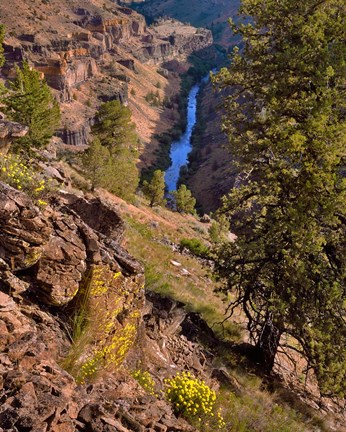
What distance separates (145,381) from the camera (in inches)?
268

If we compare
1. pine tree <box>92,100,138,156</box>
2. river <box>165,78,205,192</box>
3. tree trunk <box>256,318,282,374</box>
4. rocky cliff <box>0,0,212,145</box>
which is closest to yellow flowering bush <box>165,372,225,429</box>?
tree trunk <box>256,318,282,374</box>

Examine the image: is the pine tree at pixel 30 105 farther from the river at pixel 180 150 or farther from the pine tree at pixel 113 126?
the river at pixel 180 150

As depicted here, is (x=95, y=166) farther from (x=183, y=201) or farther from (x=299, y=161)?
(x=299, y=161)

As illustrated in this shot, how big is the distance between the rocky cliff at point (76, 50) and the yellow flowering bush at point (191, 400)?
71278mm

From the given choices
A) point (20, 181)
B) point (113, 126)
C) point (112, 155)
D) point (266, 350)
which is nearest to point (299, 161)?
point (20, 181)

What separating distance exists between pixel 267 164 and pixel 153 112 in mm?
120888

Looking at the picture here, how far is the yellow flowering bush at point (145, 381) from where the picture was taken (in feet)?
21.7

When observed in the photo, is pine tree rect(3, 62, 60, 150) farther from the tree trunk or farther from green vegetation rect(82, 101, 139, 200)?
the tree trunk

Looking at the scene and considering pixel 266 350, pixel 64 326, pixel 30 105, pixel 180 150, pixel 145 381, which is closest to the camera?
pixel 64 326

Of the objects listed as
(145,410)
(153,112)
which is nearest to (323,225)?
(145,410)

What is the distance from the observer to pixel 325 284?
873 cm

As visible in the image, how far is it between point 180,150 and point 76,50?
39.2 meters

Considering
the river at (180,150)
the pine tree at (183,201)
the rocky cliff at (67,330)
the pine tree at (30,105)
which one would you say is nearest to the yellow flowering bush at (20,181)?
the rocky cliff at (67,330)

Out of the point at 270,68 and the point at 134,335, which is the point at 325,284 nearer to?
the point at 134,335
